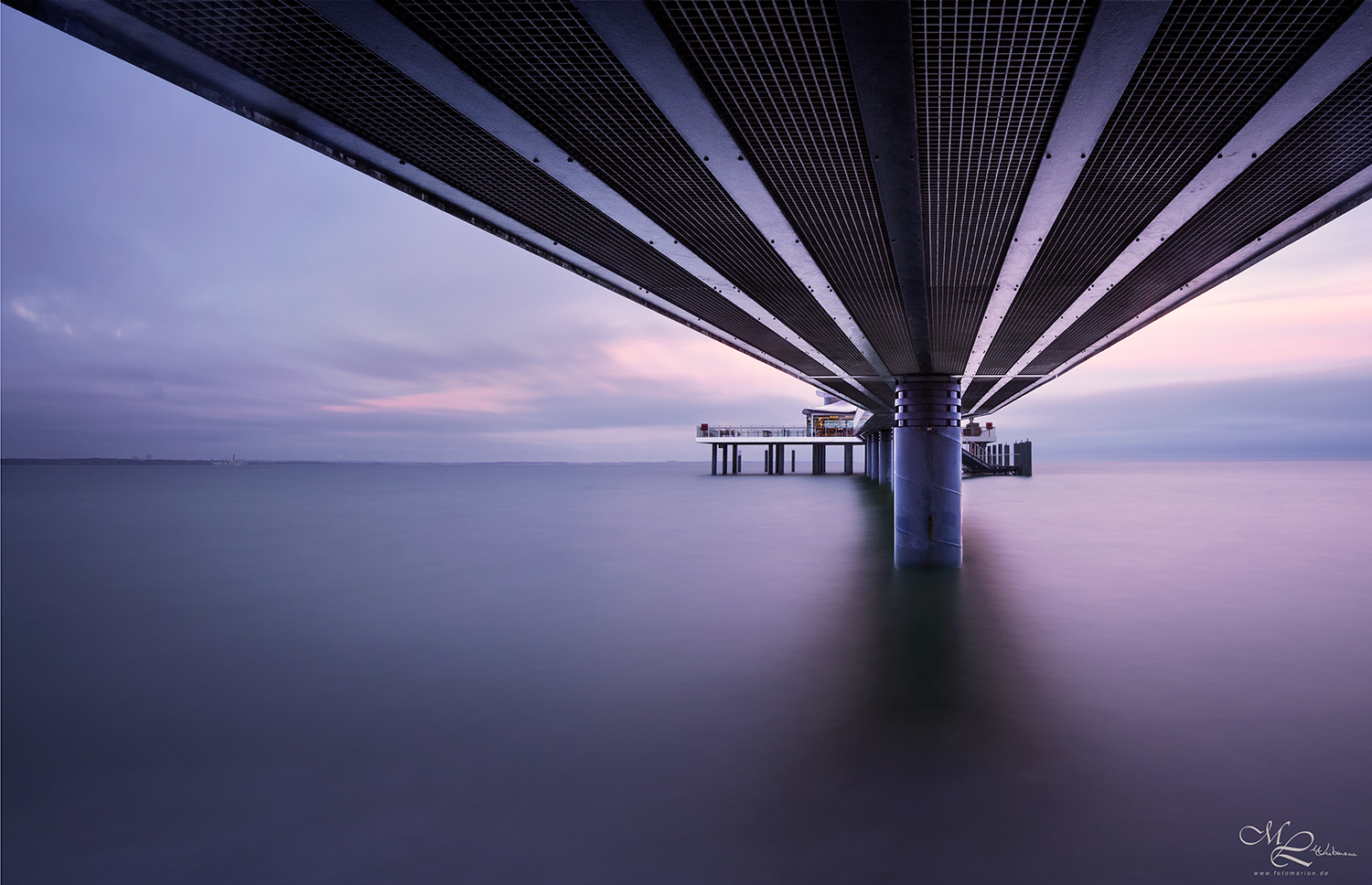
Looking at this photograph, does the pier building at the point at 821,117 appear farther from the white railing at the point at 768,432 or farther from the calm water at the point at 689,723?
the white railing at the point at 768,432

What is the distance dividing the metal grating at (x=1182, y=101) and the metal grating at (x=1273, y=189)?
0.61 metres

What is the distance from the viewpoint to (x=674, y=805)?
6.78 m

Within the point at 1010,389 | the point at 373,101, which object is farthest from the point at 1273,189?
the point at 1010,389

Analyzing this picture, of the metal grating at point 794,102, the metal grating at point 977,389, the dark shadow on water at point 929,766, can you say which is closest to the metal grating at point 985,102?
the metal grating at point 794,102

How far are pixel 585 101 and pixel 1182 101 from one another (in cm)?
504

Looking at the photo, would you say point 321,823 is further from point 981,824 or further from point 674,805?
point 981,824

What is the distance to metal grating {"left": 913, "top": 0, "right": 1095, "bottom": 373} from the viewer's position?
15.9 ft

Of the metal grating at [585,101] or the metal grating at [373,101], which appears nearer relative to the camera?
the metal grating at [373,101]

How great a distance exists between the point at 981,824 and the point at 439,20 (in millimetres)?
7840

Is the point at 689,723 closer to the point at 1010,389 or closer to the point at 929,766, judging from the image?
the point at 929,766

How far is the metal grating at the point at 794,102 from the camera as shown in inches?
193

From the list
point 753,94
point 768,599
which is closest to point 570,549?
point 768,599

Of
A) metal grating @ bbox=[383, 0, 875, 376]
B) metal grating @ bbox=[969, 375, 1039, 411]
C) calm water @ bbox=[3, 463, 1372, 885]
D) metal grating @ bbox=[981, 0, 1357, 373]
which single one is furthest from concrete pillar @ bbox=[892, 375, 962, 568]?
metal grating @ bbox=[383, 0, 875, 376]

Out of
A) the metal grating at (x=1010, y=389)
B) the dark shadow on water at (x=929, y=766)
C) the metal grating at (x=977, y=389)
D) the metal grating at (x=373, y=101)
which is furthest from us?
the metal grating at (x=1010, y=389)
